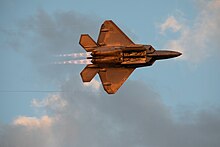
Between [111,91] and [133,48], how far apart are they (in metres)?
8.04

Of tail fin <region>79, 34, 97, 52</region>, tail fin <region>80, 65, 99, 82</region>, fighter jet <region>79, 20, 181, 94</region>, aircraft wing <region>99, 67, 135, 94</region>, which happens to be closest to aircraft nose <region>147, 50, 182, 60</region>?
fighter jet <region>79, 20, 181, 94</region>

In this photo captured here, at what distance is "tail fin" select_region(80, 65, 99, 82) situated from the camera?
257 feet

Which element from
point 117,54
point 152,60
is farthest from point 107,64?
point 152,60

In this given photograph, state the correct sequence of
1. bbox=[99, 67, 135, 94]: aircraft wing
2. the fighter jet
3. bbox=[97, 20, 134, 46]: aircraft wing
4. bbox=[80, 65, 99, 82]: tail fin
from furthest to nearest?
bbox=[97, 20, 134, 46]: aircraft wing → bbox=[80, 65, 99, 82]: tail fin → bbox=[99, 67, 135, 94]: aircraft wing → the fighter jet

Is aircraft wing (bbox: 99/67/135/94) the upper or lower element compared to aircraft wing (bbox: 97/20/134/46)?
lower

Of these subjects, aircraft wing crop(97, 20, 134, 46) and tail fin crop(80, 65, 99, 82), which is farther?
aircraft wing crop(97, 20, 134, 46)

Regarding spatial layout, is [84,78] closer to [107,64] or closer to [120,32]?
[107,64]

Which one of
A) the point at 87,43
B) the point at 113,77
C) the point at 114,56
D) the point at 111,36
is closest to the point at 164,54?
the point at 114,56

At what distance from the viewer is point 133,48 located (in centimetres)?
7556

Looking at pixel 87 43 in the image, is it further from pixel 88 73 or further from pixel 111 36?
pixel 88 73

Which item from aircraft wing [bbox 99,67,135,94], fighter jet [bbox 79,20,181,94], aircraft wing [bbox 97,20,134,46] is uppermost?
aircraft wing [bbox 97,20,134,46]

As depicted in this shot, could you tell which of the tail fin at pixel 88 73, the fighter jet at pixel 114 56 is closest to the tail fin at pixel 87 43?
the fighter jet at pixel 114 56

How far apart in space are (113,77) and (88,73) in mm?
4167

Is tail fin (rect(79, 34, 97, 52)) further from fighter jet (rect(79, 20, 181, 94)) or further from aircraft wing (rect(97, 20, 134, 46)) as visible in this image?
aircraft wing (rect(97, 20, 134, 46))
